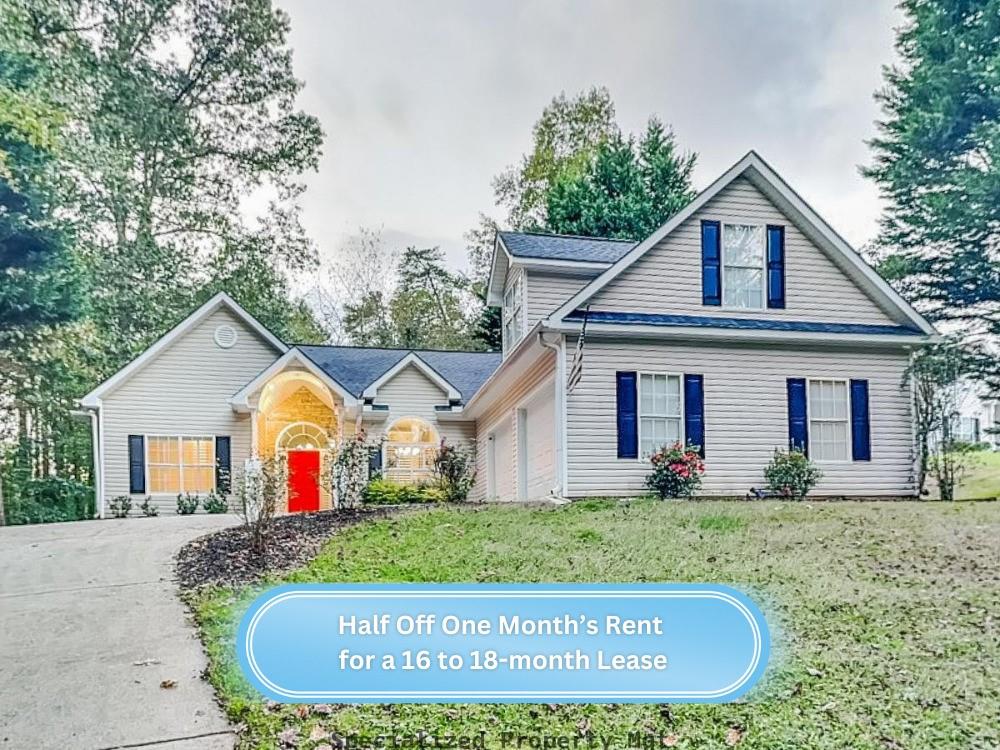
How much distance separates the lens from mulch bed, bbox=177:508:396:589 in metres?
2.36

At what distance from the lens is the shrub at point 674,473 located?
15.7 feet

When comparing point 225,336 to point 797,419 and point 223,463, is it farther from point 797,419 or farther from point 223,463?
point 797,419

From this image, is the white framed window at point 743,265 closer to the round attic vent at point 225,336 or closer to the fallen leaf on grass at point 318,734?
the round attic vent at point 225,336

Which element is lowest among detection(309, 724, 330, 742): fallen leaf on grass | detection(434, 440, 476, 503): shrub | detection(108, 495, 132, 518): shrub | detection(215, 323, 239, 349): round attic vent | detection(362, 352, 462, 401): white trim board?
detection(309, 724, 330, 742): fallen leaf on grass

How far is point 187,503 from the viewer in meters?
4.00

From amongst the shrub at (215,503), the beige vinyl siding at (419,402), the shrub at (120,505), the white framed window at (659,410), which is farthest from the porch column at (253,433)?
the white framed window at (659,410)

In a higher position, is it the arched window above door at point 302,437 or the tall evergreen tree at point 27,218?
the tall evergreen tree at point 27,218

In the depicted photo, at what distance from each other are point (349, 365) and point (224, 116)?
8.89ft

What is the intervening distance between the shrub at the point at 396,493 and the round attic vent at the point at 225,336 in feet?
4.20

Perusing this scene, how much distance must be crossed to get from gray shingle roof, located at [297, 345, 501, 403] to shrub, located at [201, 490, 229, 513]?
89cm

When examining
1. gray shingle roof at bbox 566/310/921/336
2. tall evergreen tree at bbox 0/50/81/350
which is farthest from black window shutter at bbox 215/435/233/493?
gray shingle roof at bbox 566/310/921/336

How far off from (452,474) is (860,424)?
314 cm

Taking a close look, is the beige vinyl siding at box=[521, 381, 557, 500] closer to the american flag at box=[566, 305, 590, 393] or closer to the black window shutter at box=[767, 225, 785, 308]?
the american flag at box=[566, 305, 590, 393]

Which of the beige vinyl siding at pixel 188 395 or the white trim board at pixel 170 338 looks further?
the beige vinyl siding at pixel 188 395
